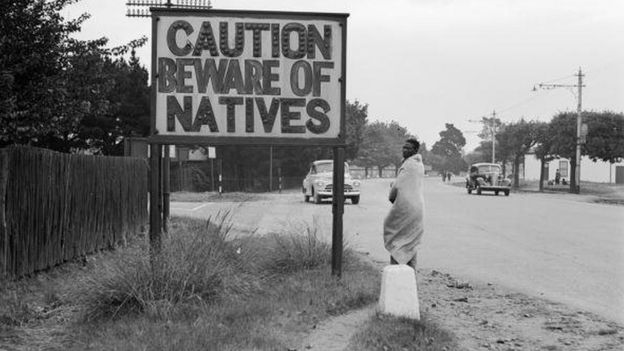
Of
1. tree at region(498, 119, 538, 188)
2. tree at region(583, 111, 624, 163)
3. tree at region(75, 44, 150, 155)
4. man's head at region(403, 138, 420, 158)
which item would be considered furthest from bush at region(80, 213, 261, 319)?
tree at region(498, 119, 538, 188)

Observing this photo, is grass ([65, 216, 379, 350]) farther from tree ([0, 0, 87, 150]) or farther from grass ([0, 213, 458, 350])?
tree ([0, 0, 87, 150])

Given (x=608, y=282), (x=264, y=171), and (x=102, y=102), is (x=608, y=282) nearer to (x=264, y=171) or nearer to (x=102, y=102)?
(x=102, y=102)

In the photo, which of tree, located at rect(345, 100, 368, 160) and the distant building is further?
the distant building

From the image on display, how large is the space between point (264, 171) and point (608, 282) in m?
39.7

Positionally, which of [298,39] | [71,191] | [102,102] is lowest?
[71,191]

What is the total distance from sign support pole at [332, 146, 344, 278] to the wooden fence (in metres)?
3.47

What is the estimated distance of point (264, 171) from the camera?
4797 centimetres

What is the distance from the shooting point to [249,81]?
7988mm

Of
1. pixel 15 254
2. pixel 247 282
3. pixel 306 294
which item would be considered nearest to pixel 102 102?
pixel 15 254

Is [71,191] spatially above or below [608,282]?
above

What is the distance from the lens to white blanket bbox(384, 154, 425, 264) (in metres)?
7.33

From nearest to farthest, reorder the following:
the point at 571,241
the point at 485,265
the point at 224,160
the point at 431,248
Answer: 1. the point at 485,265
2. the point at 431,248
3. the point at 571,241
4. the point at 224,160

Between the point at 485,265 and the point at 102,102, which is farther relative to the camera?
the point at 485,265

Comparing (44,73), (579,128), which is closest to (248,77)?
(44,73)
